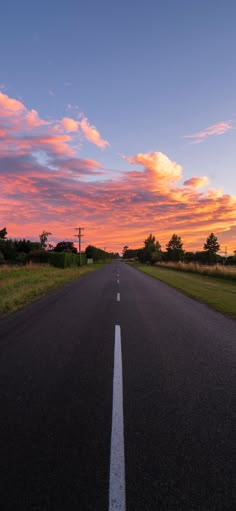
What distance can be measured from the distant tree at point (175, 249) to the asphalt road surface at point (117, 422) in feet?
216

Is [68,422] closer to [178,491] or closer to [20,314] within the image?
[178,491]

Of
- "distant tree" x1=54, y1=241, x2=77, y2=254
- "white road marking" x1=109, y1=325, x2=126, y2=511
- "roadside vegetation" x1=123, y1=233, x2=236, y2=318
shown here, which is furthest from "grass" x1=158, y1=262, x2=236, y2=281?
"distant tree" x1=54, y1=241, x2=77, y2=254

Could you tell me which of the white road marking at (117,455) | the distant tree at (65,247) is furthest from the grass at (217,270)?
the distant tree at (65,247)

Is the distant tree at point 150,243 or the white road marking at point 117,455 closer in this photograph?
the white road marking at point 117,455

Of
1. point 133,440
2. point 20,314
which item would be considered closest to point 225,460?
point 133,440

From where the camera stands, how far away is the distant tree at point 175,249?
71.4m

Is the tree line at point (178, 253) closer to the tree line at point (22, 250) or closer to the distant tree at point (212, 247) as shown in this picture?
the distant tree at point (212, 247)

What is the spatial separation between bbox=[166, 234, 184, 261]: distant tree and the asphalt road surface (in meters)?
65.9

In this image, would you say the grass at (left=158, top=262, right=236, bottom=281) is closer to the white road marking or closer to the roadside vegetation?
the roadside vegetation

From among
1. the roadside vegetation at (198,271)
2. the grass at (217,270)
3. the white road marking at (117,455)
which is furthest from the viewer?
the grass at (217,270)

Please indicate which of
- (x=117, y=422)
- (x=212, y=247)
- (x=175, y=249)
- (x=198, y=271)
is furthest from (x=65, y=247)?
(x=117, y=422)

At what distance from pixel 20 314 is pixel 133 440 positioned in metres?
7.36

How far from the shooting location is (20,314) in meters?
9.38

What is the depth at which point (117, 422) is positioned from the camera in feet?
10.3
